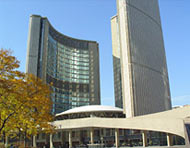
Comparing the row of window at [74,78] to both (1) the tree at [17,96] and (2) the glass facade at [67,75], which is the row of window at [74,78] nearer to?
(2) the glass facade at [67,75]

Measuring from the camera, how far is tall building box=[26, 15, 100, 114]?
4163 inches

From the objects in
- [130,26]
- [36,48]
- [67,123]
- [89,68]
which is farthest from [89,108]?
[89,68]

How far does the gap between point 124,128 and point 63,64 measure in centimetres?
8791

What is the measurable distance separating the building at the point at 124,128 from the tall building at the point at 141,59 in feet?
28.5

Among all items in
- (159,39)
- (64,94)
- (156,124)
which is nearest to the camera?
(156,124)

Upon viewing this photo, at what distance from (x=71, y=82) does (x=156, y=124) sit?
96.5 metres

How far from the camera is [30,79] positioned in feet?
85.1

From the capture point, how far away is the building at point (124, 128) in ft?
136

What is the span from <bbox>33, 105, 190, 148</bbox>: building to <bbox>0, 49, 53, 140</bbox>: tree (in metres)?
16.6

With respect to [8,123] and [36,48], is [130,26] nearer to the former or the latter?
[36,48]

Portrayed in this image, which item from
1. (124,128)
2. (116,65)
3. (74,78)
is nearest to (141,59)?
(124,128)

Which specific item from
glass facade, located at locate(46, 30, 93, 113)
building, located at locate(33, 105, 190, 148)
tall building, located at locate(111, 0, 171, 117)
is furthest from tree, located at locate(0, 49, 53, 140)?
glass facade, located at locate(46, 30, 93, 113)

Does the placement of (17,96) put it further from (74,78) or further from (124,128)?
(74,78)

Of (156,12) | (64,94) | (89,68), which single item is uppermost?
(156,12)
